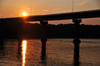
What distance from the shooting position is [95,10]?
8738 centimetres

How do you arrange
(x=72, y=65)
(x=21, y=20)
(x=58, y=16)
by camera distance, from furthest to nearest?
(x=21, y=20) < (x=58, y=16) < (x=72, y=65)

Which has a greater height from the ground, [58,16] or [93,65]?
[58,16]

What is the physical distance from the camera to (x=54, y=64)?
53.2m

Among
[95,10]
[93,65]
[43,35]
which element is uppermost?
[95,10]

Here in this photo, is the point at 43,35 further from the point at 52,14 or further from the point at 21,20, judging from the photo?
the point at 21,20

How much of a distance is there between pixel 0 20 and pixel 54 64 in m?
124

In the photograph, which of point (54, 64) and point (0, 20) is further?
point (0, 20)

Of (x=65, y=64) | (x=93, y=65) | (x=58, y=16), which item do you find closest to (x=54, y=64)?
(x=65, y=64)

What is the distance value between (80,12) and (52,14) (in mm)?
23311

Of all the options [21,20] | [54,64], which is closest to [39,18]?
[21,20]

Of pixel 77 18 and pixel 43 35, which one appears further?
pixel 43 35

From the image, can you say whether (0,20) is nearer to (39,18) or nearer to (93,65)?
(39,18)

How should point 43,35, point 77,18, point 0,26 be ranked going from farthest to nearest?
point 0,26 → point 43,35 → point 77,18

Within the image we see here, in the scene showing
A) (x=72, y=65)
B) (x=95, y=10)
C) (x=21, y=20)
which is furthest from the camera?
(x=21, y=20)
